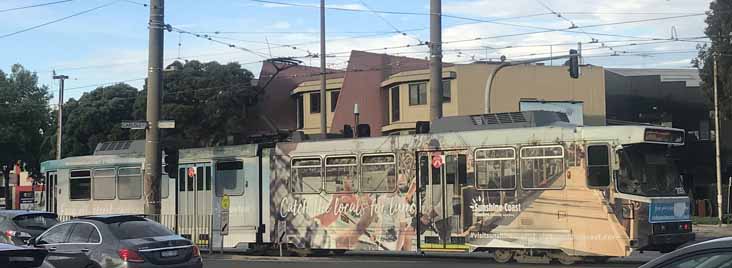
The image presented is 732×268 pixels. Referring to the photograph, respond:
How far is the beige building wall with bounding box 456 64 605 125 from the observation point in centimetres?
4409

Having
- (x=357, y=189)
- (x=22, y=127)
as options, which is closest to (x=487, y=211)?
(x=357, y=189)

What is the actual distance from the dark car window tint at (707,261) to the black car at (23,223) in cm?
1651

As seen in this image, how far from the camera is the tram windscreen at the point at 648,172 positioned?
15.5 m

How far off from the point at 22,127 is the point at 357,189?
38973 millimetres

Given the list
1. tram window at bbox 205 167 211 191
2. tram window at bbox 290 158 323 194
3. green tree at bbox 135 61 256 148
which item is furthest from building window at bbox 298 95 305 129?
tram window at bbox 290 158 323 194

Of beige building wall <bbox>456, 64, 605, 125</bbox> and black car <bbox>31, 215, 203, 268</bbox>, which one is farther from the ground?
beige building wall <bbox>456, 64, 605, 125</bbox>

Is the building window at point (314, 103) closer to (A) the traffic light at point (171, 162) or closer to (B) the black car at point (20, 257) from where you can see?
(A) the traffic light at point (171, 162)

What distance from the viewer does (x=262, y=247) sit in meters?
20.7

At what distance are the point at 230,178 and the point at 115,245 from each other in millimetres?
8169

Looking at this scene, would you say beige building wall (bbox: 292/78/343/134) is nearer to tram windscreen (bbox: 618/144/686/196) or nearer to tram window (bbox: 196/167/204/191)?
tram window (bbox: 196/167/204/191)

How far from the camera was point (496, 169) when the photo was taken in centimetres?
1681

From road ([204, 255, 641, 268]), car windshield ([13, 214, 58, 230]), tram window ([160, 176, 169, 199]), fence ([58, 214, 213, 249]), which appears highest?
tram window ([160, 176, 169, 199])

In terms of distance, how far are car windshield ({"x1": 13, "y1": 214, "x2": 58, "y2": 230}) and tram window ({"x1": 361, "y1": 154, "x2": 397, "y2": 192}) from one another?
293 inches

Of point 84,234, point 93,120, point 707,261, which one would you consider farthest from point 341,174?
point 93,120
